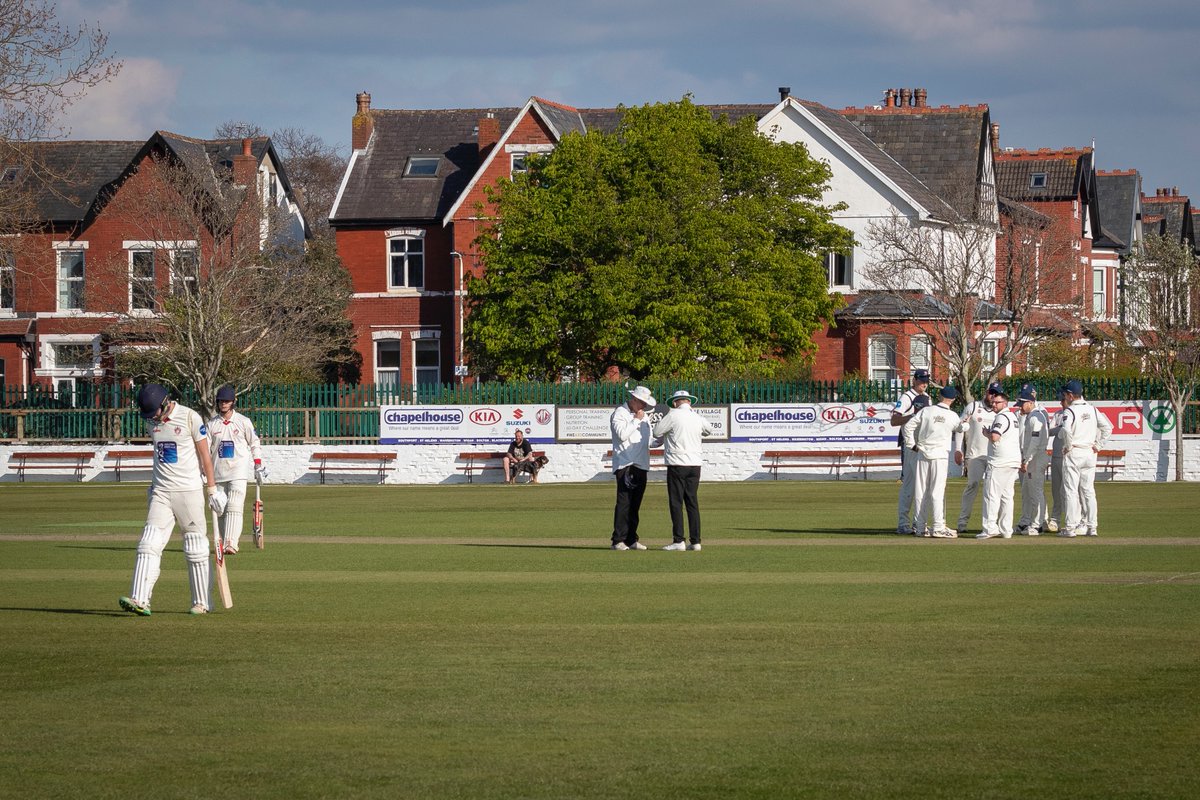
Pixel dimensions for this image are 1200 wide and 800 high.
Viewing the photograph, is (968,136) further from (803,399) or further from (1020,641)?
(1020,641)

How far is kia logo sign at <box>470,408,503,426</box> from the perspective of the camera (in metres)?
39.7

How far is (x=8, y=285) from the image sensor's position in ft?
182

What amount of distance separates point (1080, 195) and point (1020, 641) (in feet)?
184

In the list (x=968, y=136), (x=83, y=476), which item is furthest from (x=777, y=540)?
(x=968, y=136)

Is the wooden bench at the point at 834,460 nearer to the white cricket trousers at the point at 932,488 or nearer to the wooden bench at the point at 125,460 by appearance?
the wooden bench at the point at 125,460

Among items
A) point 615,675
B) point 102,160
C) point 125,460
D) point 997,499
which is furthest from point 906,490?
point 102,160

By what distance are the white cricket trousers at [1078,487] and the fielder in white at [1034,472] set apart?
1.18 feet

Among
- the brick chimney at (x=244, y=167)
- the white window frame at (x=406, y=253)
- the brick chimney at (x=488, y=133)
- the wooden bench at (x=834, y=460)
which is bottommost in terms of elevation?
the wooden bench at (x=834, y=460)

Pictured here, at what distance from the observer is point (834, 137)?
53000 millimetres

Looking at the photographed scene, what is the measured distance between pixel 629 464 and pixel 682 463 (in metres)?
0.64

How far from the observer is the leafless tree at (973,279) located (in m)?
42.4

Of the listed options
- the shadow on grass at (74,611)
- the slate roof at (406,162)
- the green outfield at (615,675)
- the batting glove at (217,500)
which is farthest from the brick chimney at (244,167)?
the shadow on grass at (74,611)

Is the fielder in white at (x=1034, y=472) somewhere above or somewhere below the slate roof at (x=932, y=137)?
below

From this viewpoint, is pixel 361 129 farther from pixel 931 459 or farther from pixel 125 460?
pixel 931 459
